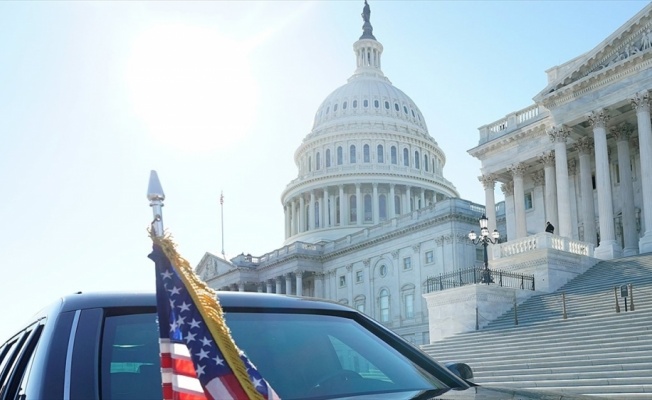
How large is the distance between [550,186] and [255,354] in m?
45.8

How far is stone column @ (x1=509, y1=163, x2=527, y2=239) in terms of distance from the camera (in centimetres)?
4856

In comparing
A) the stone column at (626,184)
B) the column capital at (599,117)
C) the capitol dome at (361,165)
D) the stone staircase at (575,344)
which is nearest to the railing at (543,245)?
the stone staircase at (575,344)

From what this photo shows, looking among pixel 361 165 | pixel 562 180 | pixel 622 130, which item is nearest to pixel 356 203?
pixel 361 165

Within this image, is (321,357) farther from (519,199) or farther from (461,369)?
(519,199)

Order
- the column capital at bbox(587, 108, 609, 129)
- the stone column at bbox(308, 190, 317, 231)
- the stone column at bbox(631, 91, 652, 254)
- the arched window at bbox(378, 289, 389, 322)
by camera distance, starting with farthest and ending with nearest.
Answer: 1. the stone column at bbox(308, 190, 317, 231)
2. the arched window at bbox(378, 289, 389, 322)
3. the column capital at bbox(587, 108, 609, 129)
4. the stone column at bbox(631, 91, 652, 254)

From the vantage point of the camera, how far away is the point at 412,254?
7350 centimetres

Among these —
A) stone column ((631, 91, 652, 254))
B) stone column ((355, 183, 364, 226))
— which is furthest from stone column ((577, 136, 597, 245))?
stone column ((355, 183, 364, 226))

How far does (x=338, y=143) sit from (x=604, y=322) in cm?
8664

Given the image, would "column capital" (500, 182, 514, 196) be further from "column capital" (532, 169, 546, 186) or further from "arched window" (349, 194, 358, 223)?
"arched window" (349, 194, 358, 223)

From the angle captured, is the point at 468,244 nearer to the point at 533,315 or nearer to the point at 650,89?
the point at 650,89

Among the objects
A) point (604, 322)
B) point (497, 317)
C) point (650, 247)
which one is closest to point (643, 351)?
point (604, 322)

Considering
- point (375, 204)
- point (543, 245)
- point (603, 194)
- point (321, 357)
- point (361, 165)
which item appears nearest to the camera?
point (321, 357)

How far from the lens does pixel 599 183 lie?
133 feet

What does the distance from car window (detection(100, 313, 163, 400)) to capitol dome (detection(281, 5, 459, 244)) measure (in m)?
96.8
